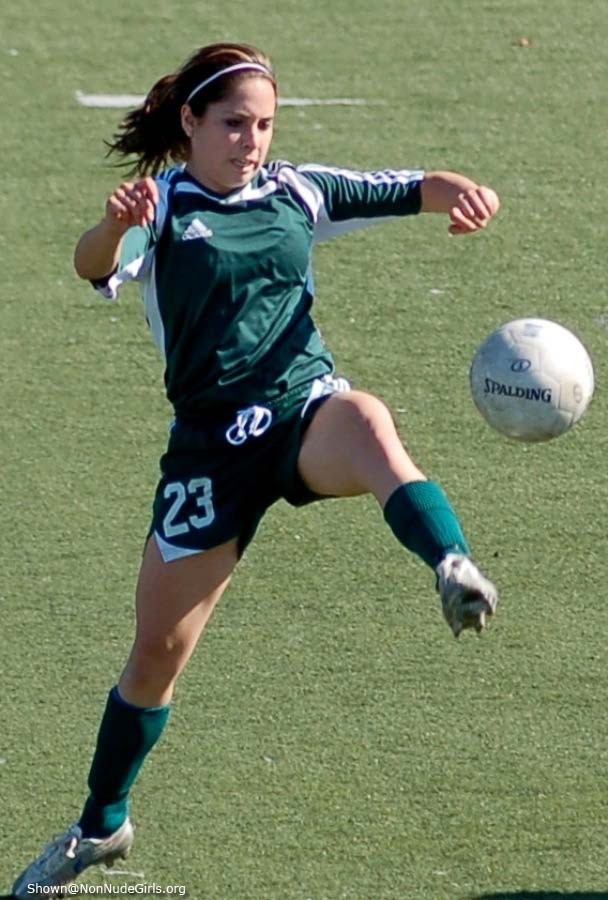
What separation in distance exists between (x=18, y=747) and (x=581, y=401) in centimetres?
169

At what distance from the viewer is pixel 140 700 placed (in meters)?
4.70

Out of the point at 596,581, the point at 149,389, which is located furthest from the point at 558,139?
the point at 596,581

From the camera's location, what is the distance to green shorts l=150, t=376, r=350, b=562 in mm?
4512

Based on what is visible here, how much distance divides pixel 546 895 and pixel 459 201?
1577 millimetres

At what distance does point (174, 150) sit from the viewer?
482 cm

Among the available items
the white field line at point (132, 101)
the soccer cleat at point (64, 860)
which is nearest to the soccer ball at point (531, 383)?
the soccer cleat at point (64, 860)

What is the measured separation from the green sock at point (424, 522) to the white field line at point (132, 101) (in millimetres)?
5762

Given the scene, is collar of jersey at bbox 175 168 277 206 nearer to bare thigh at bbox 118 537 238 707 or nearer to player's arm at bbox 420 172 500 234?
player's arm at bbox 420 172 500 234

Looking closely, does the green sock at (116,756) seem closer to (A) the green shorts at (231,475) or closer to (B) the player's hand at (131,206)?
(A) the green shorts at (231,475)

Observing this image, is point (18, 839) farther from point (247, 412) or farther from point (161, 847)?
point (247, 412)

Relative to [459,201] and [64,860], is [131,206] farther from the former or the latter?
[64,860]

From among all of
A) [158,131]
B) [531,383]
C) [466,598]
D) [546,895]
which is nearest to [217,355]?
[158,131]

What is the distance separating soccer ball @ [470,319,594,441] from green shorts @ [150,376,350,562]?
50cm

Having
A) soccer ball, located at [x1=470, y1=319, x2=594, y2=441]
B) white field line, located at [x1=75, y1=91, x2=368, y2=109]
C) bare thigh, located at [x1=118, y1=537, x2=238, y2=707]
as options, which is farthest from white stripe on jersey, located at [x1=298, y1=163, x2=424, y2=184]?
white field line, located at [x1=75, y1=91, x2=368, y2=109]
